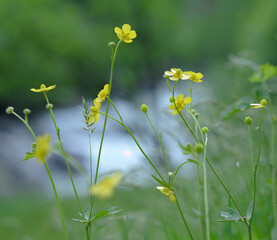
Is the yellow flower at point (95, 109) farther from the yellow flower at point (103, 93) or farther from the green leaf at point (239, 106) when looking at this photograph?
the green leaf at point (239, 106)

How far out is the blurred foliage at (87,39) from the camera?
224 inches

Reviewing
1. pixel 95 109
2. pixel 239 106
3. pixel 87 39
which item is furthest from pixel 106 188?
pixel 87 39

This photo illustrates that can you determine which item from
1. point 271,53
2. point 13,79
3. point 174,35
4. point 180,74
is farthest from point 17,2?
point 180,74

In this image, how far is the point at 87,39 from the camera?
21.1ft

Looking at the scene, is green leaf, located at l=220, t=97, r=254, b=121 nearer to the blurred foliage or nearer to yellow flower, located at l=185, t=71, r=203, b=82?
yellow flower, located at l=185, t=71, r=203, b=82

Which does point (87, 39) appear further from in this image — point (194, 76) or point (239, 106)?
point (194, 76)

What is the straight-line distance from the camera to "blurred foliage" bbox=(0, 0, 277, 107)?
224 inches

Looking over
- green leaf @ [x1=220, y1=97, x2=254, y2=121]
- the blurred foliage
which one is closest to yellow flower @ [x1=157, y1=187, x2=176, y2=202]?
green leaf @ [x1=220, y1=97, x2=254, y2=121]

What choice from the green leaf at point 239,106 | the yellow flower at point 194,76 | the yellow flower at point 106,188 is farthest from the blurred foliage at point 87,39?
the yellow flower at point 106,188

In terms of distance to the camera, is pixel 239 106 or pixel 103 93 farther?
pixel 239 106

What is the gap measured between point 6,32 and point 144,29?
2.40 meters

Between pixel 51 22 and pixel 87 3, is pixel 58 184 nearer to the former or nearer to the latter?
pixel 51 22

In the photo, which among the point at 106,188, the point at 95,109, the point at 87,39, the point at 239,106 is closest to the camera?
the point at 106,188

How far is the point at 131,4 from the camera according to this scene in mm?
6242
